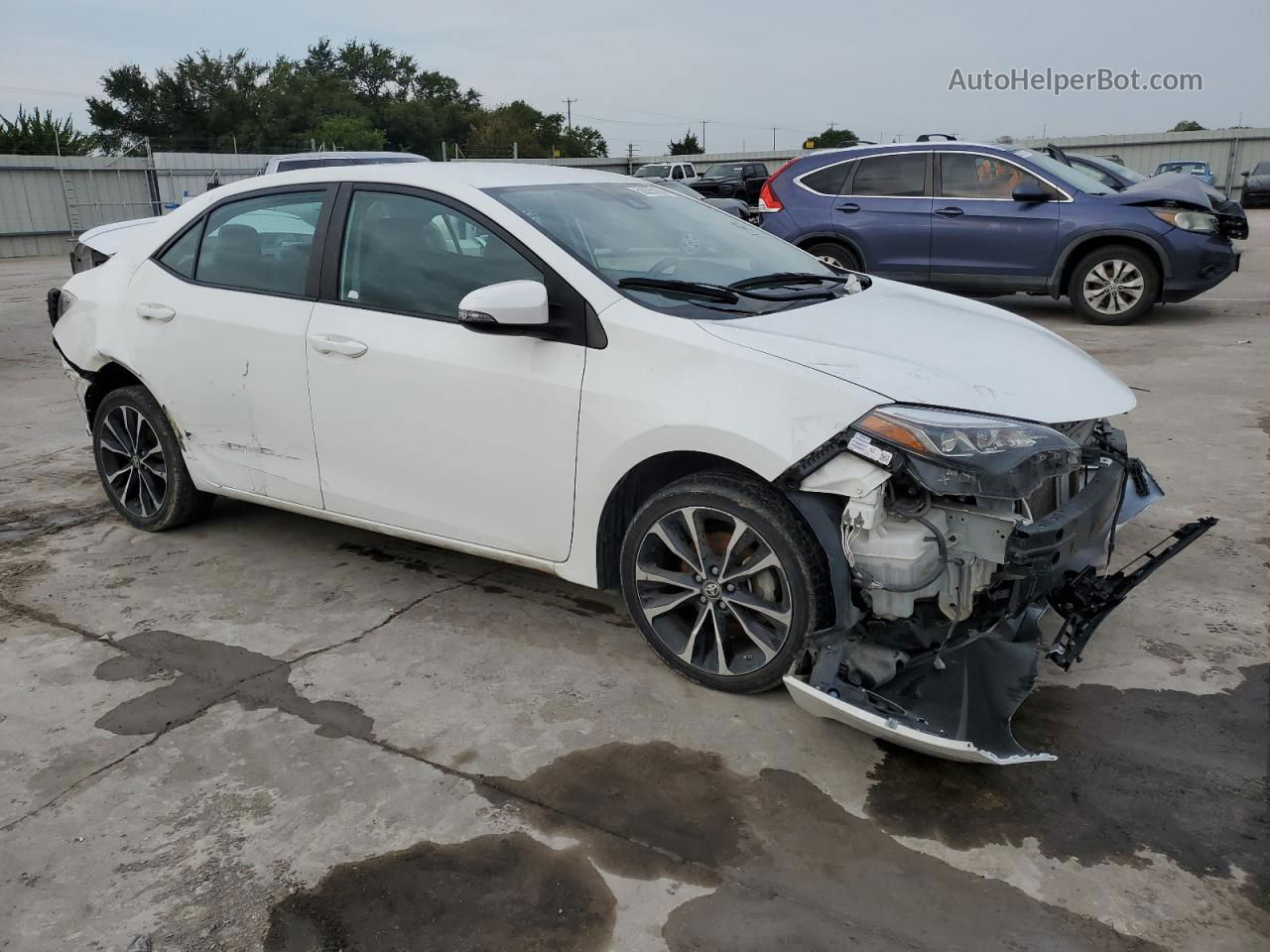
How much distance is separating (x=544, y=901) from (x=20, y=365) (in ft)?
29.9

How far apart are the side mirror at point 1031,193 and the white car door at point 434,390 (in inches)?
305

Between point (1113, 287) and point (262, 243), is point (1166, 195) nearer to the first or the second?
point (1113, 287)

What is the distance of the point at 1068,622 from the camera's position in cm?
324

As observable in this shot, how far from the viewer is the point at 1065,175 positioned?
10250mm

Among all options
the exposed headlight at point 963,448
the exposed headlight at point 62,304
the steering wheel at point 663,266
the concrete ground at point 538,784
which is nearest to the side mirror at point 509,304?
the steering wheel at point 663,266

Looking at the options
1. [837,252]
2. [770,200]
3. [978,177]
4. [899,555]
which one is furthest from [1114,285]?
[899,555]

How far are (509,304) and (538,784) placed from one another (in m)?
1.49

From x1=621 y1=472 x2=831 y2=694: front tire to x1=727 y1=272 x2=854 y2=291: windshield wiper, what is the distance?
2.94ft

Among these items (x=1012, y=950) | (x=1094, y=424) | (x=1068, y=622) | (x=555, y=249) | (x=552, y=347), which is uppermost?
(x=555, y=249)

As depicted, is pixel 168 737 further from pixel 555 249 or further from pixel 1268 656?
pixel 1268 656

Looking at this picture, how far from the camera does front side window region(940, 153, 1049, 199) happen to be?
10.1 meters

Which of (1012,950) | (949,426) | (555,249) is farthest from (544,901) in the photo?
(555,249)

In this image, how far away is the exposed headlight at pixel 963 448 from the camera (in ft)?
9.25

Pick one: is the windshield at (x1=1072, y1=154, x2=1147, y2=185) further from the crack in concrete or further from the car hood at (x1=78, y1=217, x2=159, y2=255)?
the crack in concrete
